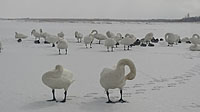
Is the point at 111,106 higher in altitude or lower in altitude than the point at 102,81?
lower

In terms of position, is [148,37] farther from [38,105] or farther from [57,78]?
[38,105]

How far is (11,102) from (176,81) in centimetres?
413

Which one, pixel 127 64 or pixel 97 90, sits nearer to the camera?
pixel 127 64

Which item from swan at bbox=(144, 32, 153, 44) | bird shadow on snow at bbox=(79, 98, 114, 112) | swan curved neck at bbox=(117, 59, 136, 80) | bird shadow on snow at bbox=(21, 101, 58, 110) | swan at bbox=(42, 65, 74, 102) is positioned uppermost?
swan at bbox=(144, 32, 153, 44)

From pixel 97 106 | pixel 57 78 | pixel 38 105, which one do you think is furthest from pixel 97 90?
pixel 38 105

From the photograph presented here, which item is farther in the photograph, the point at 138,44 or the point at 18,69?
the point at 138,44

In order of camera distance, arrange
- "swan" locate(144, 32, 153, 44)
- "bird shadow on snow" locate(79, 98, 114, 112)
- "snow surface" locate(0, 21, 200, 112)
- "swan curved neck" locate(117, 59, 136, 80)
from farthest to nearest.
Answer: "swan" locate(144, 32, 153, 44), "swan curved neck" locate(117, 59, 136, 80), "snow surface" locate(0, 21, 200, 112), "bird shadow on snow" locate(79, 98, 114, 112)

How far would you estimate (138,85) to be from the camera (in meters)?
7.42

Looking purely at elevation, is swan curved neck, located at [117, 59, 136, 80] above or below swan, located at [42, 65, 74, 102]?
above

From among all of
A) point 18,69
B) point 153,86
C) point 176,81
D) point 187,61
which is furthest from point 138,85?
point 187,61

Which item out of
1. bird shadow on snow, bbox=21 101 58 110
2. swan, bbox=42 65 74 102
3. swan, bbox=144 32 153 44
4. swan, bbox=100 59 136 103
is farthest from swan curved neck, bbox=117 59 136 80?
swan, bbox=144 32 153 44

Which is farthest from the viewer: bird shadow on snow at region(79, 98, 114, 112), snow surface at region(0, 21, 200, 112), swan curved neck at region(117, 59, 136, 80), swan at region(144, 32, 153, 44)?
swan at region(144, 32, 153, 44)

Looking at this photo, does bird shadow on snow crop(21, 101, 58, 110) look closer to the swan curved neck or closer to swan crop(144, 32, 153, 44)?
the swan curved neck

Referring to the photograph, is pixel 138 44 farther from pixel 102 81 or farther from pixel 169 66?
pixel 102 81
